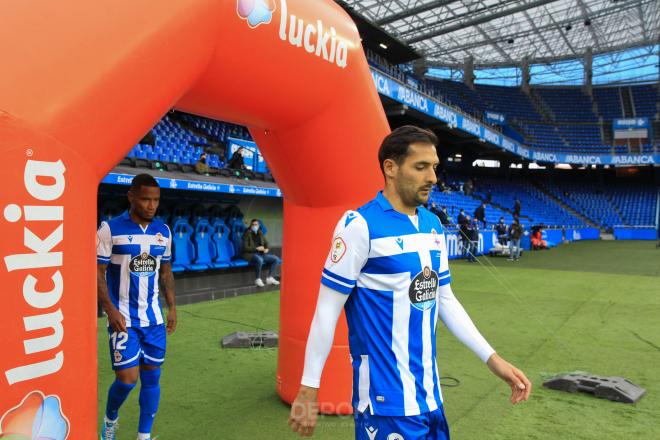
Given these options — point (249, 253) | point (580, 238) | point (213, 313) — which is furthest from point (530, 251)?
point (213, 313)

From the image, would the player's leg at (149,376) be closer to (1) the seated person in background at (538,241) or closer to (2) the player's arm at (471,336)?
(2) the player's arm at (471,336)

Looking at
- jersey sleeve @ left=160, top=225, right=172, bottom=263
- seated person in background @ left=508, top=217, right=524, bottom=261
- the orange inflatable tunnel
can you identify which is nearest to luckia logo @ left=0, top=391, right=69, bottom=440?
the orange inflatable tunnel

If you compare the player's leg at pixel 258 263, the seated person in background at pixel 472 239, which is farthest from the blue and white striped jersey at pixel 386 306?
the seated person in background at pixel 472 239

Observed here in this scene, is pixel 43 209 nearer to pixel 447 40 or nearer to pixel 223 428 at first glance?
pixel 223 428

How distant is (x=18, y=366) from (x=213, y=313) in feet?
21.0

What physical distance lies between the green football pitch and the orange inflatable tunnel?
2.07m

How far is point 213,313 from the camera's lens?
767cm

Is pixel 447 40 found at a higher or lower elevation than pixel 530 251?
higher

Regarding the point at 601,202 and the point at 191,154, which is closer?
the point at 191,154

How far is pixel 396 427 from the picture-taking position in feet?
5.57

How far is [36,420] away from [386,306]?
4.23ft

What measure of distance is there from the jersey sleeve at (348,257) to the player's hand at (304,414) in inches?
16.6

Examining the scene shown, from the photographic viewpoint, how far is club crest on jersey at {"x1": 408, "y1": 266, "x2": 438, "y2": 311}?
1.82m

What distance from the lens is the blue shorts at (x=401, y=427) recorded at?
1693 millimetres
